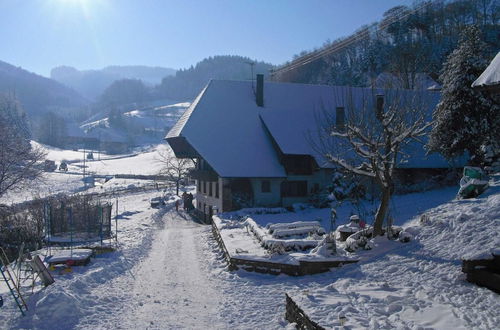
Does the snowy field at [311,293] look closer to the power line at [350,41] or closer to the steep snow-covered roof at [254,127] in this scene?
the steep snow-covered roof at [254,127]

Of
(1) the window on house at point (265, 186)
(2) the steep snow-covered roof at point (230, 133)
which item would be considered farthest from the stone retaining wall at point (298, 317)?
(1) the window on house at point (265, 186)

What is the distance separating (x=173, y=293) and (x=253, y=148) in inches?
814

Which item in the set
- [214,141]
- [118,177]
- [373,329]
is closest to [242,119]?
[214,141]

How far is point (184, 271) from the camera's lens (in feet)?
46.2

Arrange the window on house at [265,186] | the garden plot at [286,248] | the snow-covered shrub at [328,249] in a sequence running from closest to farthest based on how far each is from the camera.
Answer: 1. the garden plot at [286,248]
2. the snow-covered shrub at [328,249]
3. the window on house at [265,186]

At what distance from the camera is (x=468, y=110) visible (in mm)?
22859

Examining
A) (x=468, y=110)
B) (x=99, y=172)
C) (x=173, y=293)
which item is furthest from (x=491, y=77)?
(x=99, y=172)

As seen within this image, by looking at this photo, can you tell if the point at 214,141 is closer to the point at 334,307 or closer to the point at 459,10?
the point at 334,307

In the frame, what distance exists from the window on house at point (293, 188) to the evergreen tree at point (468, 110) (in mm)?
10572

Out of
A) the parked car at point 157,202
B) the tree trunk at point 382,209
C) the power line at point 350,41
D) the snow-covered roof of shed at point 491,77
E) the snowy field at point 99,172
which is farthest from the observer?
the snowy field at point 99,172

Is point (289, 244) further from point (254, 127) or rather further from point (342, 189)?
point (254, 127)

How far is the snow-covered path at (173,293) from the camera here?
911 centimetres

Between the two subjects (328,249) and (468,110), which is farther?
(468,110)

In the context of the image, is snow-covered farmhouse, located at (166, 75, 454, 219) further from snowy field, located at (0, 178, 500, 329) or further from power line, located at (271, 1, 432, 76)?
power line, located at (271, 1, 432, 76)
